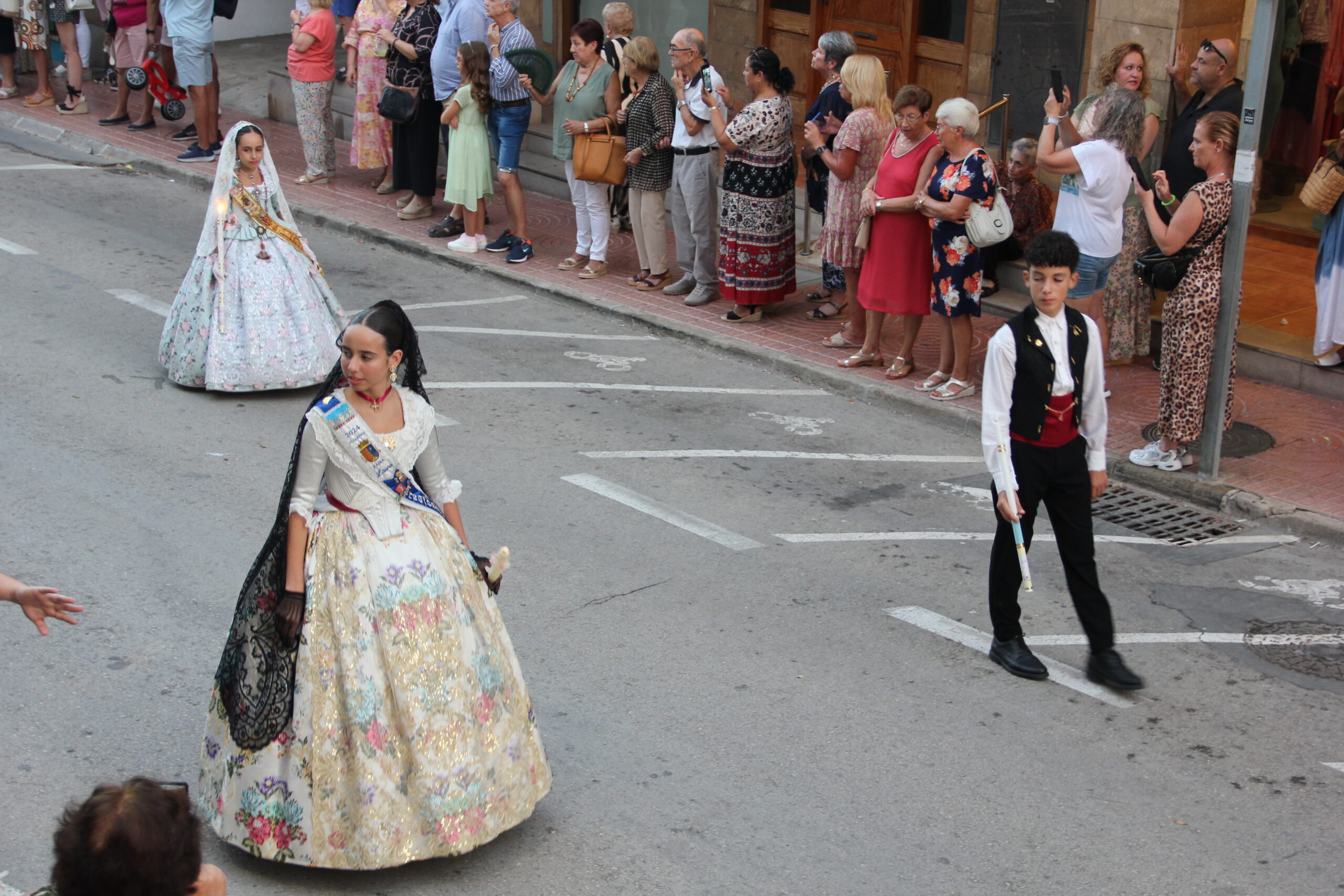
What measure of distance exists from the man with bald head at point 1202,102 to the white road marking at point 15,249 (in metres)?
9.00

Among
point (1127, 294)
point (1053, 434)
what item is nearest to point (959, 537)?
point (1053, 434)

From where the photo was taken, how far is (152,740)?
221 inches

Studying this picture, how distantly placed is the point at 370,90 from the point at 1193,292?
900cm

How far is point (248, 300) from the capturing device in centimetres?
934

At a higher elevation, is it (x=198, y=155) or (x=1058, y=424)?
(x=198, y=155)

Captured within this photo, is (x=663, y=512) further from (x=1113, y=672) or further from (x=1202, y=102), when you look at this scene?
(x=1202, y=102)

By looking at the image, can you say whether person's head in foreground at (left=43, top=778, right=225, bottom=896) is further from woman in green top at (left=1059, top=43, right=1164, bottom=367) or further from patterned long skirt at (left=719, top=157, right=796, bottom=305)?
patterned long skirt at (left=719, top=157, right=796, bottom=305)

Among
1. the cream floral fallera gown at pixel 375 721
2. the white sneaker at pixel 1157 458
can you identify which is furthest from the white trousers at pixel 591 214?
the cream floral fallera gown at pixel 375 721

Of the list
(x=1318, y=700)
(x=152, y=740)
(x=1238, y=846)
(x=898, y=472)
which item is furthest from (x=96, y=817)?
(x=898, y=472)

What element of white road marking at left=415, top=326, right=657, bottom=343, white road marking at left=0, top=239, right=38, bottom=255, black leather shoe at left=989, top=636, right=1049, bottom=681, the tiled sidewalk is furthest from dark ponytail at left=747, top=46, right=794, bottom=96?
white road marking at left=0, top=239, right=38, bottom=255

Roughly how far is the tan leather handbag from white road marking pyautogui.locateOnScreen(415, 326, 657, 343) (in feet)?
4.56

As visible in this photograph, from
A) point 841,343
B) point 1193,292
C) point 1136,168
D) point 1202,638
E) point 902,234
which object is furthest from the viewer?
point 841,343

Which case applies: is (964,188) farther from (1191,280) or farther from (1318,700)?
(1318,700)

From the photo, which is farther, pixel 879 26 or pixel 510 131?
pixel 879 26
